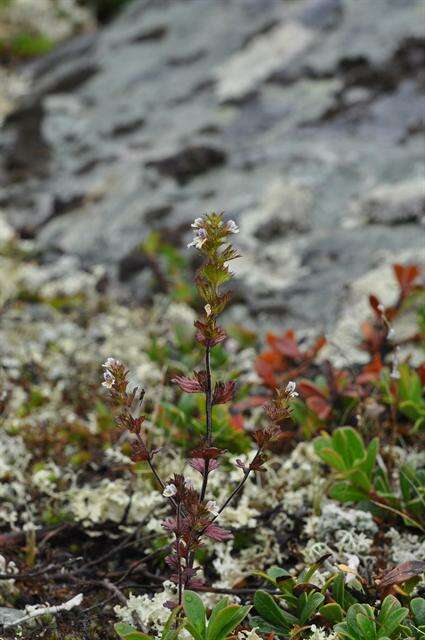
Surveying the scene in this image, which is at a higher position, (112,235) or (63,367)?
(112,235)

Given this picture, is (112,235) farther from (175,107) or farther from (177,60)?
(177,60)

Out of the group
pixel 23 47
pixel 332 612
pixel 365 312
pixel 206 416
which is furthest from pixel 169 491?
pixel 23 47

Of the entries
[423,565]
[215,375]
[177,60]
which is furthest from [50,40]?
[423,565]

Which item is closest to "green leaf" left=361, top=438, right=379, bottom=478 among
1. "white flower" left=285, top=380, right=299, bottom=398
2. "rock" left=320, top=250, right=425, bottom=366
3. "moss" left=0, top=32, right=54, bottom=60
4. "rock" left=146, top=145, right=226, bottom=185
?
"white flower" left=285, top=380, right=299, bottom=398

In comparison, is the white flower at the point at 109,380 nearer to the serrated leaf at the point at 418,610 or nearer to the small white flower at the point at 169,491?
the small white flower at the point at 169,491

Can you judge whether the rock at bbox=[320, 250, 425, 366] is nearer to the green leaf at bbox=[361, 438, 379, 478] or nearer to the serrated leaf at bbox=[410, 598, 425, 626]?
the green leaf at bbox=[361, 438, 379, 478]

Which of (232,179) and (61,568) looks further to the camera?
(232,179)

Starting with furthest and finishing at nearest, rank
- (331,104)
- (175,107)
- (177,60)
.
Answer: (177,60) → (175,107) → (331,104)

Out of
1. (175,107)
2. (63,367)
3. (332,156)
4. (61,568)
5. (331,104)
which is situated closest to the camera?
(61,568)
